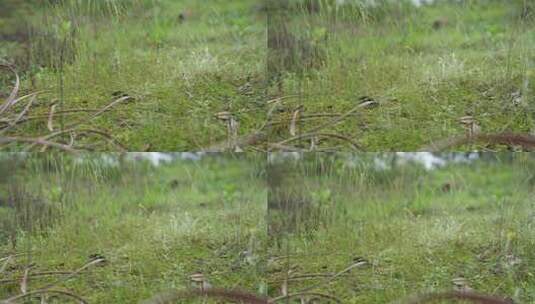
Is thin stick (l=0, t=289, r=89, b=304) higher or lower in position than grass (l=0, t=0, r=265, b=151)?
lower

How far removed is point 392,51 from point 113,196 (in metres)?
1.37

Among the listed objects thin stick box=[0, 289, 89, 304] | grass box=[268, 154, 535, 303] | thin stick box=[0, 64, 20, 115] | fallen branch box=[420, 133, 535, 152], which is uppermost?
thin stick box=[0, 64, 20, 115]

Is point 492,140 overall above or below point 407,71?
below

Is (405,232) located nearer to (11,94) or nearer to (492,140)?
(492,140)

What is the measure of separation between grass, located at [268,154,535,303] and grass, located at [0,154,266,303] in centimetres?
18

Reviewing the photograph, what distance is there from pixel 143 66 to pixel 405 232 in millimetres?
1358

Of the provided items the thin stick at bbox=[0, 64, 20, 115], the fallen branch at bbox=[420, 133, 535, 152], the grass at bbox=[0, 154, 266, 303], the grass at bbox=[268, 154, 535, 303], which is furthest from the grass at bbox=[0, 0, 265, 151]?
the fallen branch at bbox=[420, 133, 535, 152]

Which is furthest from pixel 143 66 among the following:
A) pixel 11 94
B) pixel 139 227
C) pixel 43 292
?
pixel 43 292

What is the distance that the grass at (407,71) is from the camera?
10.5 feet

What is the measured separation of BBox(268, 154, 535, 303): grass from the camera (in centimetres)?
323

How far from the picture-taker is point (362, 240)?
3.27 meters

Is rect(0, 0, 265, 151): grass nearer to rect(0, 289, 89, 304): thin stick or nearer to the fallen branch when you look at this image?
rect(0, 289, 89, 304): thin stick

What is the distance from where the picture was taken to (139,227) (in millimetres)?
3260

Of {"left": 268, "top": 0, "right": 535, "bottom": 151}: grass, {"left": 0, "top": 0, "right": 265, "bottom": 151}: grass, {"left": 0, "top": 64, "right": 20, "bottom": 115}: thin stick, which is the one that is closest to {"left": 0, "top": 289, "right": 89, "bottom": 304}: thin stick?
{"left": 0, "top": 0, "right": 265, "bottom": 151}: grass
